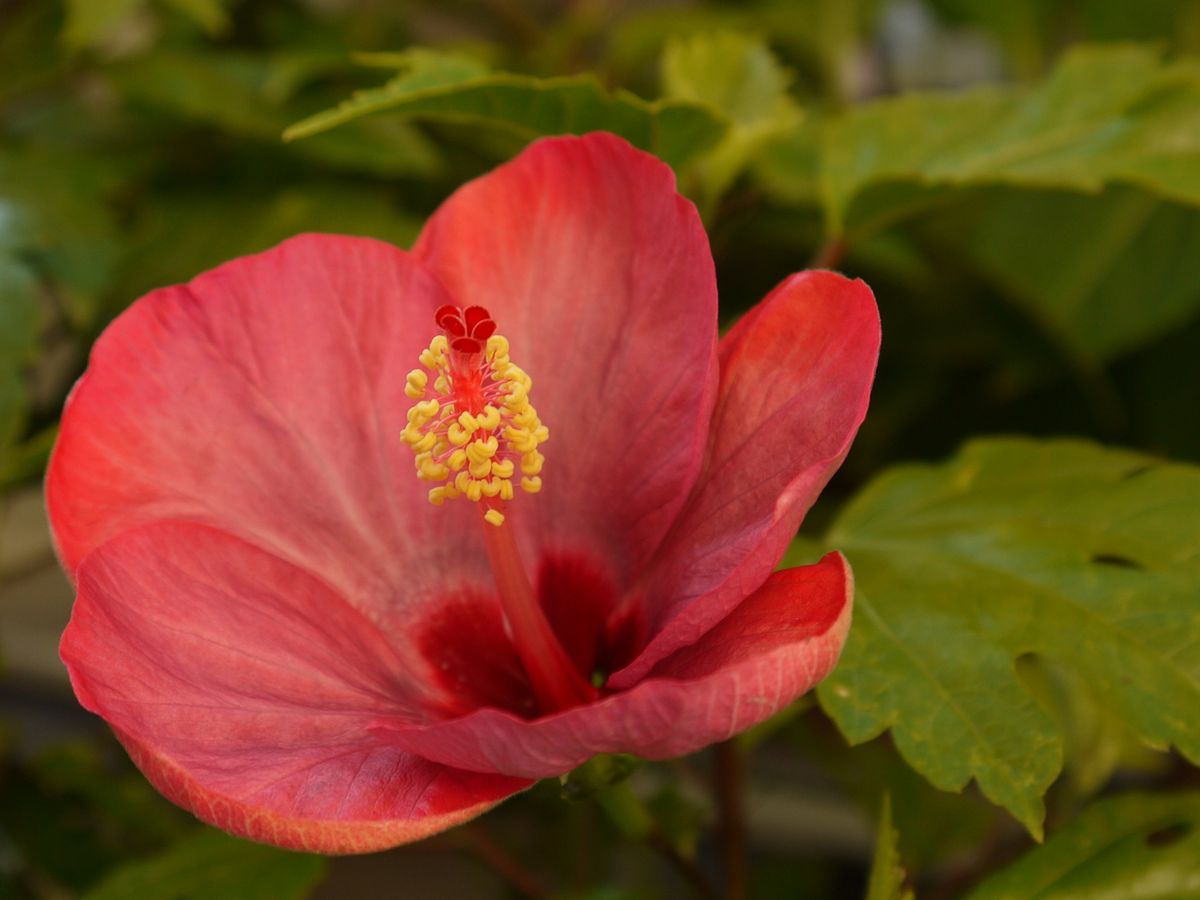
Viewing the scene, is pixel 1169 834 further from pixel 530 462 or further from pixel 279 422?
pixel 279 422

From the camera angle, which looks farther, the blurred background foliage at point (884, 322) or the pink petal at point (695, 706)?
the blurred background foliage at point (884, 322)

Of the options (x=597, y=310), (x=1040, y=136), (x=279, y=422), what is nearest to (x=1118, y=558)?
(x=1040, y=136)

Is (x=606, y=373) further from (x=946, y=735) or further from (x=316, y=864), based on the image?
(x=316, y=864)

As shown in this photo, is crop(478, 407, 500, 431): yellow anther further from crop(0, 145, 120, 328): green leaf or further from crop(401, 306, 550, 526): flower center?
crop(0, 145, 120, 328): green leaf

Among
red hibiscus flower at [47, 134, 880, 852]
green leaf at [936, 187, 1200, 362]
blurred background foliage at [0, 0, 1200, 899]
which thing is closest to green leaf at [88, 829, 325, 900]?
blurred background foliage at [0, 0, 1200, 899]

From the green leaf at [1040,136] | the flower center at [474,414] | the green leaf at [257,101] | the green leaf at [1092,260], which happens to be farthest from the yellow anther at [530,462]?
the green leaf at [1092,260]

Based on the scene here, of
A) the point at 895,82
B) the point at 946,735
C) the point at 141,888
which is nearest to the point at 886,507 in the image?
the point at 946,735

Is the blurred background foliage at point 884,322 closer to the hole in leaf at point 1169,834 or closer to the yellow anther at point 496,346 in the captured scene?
the hole in leaf at point 1169,834
